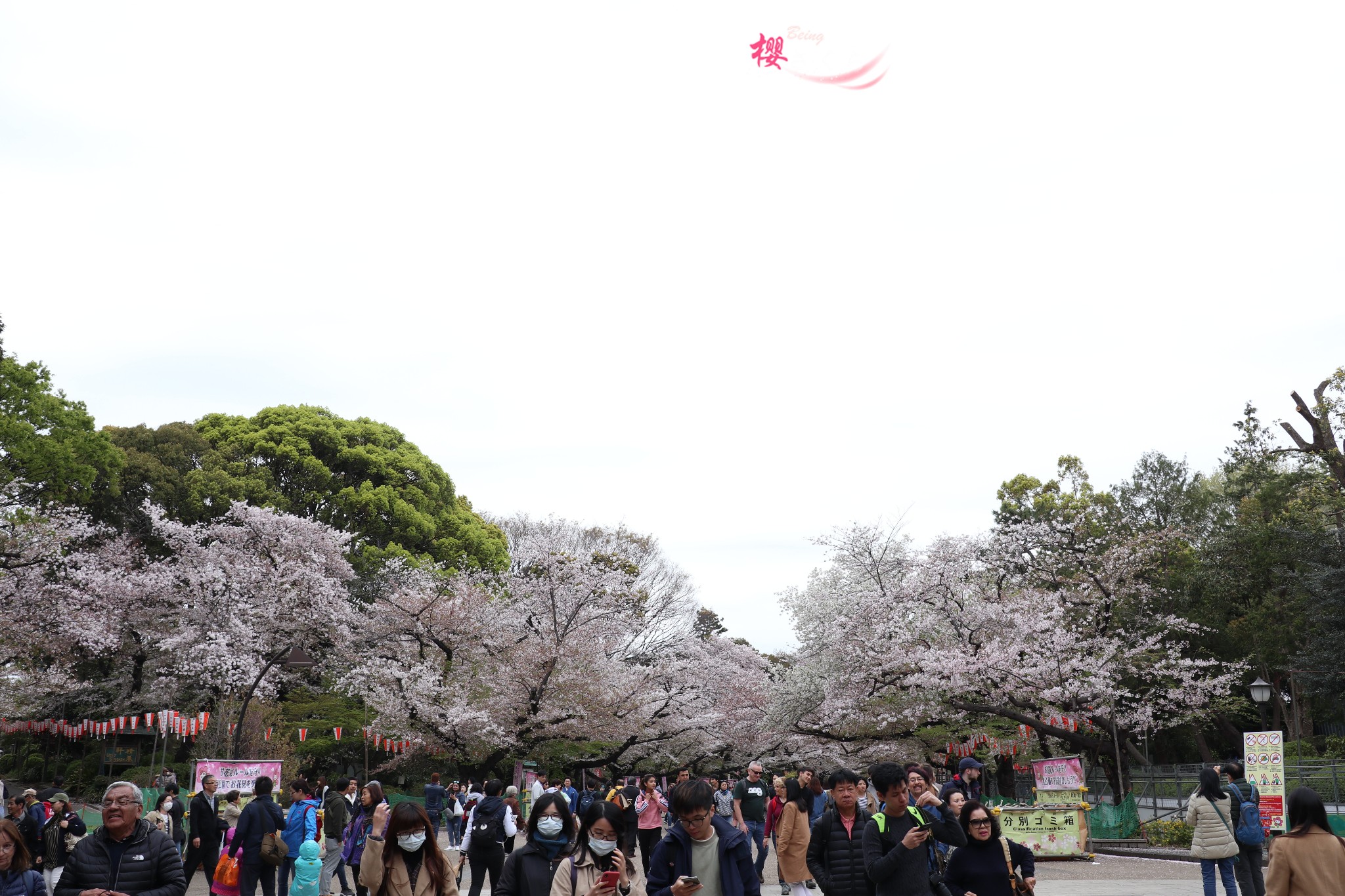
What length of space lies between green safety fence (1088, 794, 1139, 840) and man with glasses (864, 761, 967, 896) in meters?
19.5

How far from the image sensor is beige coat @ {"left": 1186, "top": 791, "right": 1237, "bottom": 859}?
10.8 metres

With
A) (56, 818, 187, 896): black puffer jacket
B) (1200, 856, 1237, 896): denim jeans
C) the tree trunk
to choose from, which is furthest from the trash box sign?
the tree trunk

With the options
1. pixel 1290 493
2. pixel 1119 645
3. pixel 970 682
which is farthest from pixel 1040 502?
pixel 970 682

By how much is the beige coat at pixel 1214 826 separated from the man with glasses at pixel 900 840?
568cm

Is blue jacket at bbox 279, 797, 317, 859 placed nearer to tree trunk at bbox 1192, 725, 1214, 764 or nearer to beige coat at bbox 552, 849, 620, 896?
beige coat at bbox 552, 849, 620, 896

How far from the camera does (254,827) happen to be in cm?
1068

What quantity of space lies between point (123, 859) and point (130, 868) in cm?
6

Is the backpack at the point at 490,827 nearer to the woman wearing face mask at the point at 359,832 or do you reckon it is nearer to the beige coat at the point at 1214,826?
the woman wearing face mask at the point at 359,832

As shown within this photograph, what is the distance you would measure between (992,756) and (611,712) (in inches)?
442

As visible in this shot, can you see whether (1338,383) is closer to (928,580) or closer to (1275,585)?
(1275,585)

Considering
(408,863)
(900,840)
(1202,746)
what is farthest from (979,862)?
(1202,746)

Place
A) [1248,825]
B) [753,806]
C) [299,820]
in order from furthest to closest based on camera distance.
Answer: [753,806]
[299,820]
[1248,825]

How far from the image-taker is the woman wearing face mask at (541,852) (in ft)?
17.9

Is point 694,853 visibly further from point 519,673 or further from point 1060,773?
point 519,673
